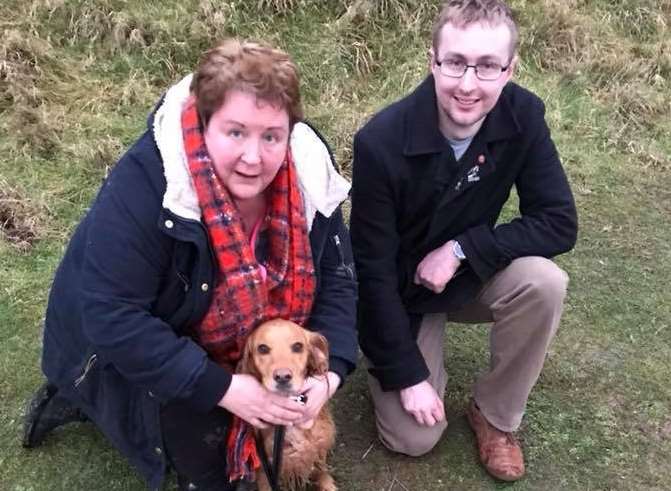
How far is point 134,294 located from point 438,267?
1.10 metres

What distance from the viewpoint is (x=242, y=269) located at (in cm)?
207

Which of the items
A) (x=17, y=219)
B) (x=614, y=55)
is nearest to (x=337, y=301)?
(x=17, y=219)

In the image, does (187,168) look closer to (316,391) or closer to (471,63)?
(316,391)

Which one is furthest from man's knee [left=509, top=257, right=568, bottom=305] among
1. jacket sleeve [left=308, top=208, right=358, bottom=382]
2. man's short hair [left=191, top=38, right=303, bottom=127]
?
man's short hair [left=191, top=38, right=303, bottom=127]

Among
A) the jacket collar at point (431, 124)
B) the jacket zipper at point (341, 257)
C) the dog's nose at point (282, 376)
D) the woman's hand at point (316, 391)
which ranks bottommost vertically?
the woman's hand at point (316, 391)

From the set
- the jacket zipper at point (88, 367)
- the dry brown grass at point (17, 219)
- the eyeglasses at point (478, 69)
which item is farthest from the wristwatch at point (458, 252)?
the dry brown grass at point (17, 219)

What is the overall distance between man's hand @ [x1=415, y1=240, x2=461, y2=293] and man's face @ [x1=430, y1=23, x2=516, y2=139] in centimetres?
46

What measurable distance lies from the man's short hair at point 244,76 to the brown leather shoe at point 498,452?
1.54 m

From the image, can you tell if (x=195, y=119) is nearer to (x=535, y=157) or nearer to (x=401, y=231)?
(x=401, y=231)

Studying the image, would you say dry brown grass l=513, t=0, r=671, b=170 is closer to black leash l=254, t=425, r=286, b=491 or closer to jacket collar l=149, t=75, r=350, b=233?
jacket collar l=149, t=75, r=350, b=233

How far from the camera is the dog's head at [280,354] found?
2.09m

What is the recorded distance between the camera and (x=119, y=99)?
16.4 feet

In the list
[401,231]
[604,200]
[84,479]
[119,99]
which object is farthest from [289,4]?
[84,479]

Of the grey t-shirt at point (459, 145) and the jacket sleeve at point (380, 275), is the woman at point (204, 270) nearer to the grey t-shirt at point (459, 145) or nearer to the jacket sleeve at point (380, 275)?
the jacket sleeve at point (380, 275)
